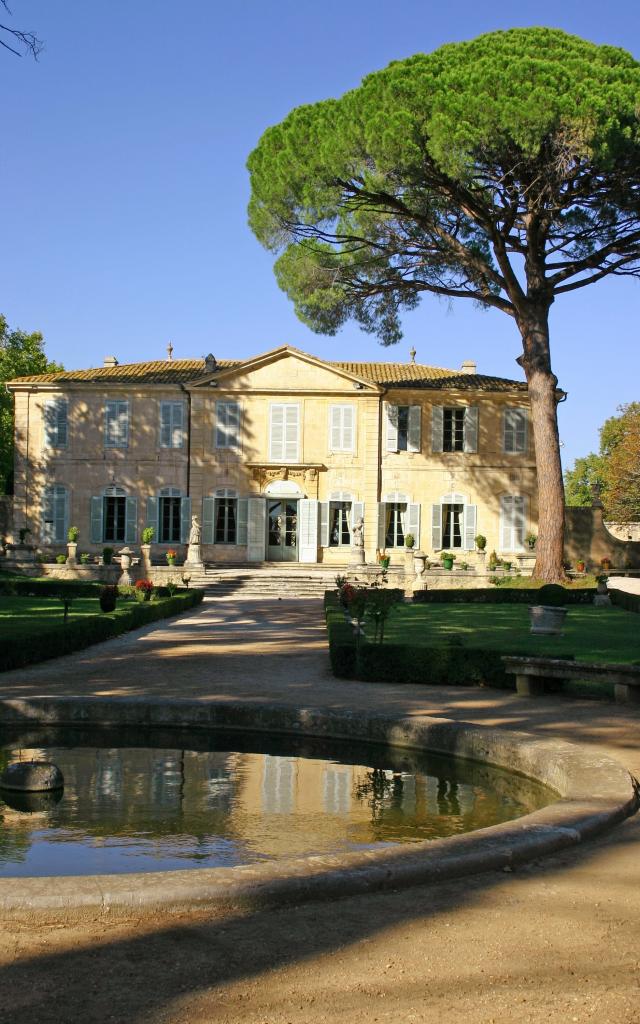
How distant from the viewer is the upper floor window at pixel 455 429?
29.8 m

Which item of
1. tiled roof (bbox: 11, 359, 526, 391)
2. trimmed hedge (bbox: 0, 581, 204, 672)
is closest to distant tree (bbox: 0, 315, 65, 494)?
tiled roof (bbox: 11, 359, 526, 391)

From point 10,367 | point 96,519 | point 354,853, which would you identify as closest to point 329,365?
point 96,519

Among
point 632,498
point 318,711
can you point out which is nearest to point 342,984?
point 318,711

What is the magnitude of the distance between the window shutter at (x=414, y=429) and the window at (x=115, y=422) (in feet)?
27.5

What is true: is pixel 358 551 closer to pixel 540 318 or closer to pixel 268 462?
pixel 268 462

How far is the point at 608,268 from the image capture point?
22609mm

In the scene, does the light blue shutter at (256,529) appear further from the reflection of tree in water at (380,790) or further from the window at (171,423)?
the reflection of tree in water at (380,790)

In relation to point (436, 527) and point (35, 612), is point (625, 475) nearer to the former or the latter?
point (436, 527)

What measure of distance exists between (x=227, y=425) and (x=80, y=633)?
57.6ft

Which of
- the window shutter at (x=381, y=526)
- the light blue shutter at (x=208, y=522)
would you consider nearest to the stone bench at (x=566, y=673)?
the window shutter at (x=381, y=526)

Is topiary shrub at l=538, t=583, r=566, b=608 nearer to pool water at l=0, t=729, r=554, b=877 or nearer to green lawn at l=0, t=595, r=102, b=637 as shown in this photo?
green lawn at l=0, t=595, r=102, b=637

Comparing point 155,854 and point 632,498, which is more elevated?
point 632,498

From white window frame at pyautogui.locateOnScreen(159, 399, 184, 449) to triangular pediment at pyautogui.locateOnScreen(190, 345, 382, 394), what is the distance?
0.91 metres

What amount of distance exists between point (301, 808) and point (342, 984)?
254cm
